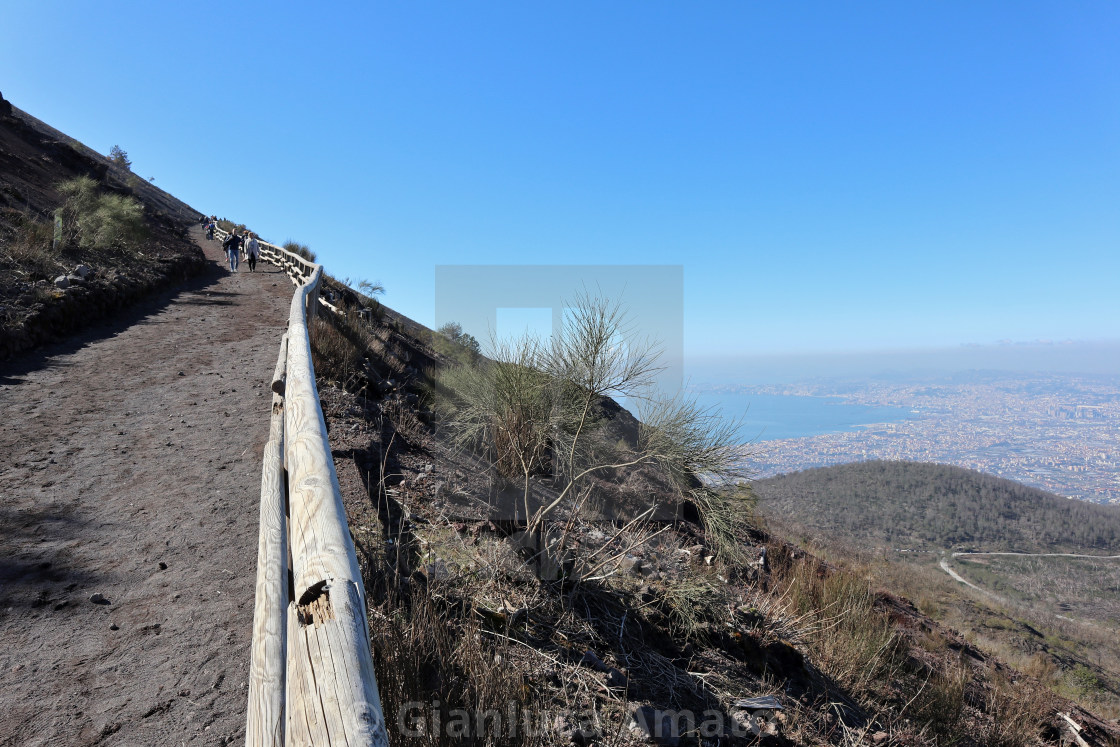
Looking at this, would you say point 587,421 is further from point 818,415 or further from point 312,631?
point 818,415

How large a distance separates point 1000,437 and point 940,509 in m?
143

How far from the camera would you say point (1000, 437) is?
147m

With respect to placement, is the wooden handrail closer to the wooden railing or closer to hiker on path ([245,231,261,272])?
the wooden railing

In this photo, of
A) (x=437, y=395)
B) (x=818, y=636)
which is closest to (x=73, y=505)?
(x=437, y=395)

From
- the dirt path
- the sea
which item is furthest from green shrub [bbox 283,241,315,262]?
the sea

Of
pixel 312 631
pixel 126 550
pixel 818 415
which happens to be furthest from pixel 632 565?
pixel 818 415

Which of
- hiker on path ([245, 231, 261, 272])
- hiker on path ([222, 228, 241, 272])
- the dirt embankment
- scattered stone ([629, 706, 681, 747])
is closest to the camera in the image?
scattered stone ([629, 706, 681, 747])

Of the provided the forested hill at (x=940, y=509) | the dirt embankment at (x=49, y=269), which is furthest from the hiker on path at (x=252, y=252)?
the forested hill at (x=940, y=509)

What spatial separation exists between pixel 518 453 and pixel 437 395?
410 centimetres

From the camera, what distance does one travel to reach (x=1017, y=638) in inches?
472

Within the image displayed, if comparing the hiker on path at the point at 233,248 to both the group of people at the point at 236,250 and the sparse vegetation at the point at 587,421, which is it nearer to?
the group of people at the point at 236,250

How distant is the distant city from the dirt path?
61.0 metres

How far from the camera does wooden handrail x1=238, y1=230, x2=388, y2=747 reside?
1.04m

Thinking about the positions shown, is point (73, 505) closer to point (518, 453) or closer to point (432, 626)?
point (432, 626)
